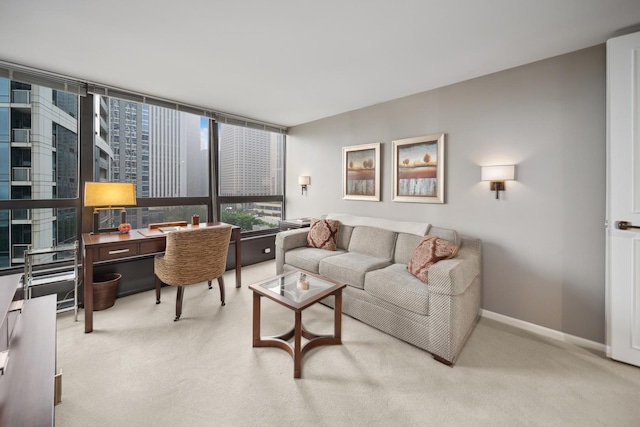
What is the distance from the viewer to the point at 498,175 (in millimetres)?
2371

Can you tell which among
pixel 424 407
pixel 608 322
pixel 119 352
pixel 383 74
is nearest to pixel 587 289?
pixel 608 322

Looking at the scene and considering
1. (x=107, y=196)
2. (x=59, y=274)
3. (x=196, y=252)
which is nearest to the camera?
(x=196, y=252)

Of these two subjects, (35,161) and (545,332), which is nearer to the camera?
(545,332)

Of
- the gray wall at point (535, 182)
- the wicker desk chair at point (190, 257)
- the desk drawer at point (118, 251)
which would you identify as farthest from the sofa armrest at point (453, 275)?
the desk drawer at point (118, 251)

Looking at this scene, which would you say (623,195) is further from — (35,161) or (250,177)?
(35,161)

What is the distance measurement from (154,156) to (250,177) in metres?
1.43

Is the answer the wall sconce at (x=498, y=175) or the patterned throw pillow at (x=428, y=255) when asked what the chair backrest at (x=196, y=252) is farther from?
the wall sconce at (x=498, y=175)

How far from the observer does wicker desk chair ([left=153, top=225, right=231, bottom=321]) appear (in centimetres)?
240

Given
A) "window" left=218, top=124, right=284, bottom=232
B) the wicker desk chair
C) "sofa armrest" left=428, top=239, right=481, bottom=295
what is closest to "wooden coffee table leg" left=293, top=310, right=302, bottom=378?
"sofa armrest" left=428, top=239, right=481, bottom=295

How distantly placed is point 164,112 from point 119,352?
2.91 meters

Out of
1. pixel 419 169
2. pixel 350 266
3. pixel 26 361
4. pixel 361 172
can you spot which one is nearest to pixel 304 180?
pixel 361 172

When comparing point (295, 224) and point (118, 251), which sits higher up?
point (295, 224)

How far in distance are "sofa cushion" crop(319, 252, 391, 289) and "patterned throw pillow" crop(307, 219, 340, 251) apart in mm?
379

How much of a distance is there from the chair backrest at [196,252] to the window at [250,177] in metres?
1.57
